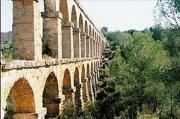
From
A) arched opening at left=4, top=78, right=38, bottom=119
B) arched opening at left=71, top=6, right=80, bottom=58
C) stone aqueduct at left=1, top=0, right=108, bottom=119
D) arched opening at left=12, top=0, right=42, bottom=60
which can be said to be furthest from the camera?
arched opening at left=71, top=6, right=80, bottom=58

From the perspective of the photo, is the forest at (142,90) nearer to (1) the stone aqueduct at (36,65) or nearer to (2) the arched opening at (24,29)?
(1) the stone aqueduct at (36,65)

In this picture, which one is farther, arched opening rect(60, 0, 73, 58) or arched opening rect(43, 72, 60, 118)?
arched opening rect(60, 0, 73, 58)

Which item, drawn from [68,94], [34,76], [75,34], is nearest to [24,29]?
[34,76]

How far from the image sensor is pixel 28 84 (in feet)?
36.0

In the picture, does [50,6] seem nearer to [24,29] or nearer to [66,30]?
[66,30]

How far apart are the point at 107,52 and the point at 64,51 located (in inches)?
1668

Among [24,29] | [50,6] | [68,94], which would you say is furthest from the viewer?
[68,94]

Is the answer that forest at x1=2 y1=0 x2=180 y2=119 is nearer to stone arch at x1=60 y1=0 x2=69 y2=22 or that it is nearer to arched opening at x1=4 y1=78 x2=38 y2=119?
stone arch at x1=60 y1=0 x2=69 y2=22

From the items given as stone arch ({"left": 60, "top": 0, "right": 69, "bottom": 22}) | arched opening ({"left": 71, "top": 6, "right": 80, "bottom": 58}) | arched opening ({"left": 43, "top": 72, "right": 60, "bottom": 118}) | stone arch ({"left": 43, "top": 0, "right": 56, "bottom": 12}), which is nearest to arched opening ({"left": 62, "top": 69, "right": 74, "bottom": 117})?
arched opening ({"left": 43, "top": 72, "right": 60, "bottom": 118})

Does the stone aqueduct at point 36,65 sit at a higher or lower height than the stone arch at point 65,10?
lower

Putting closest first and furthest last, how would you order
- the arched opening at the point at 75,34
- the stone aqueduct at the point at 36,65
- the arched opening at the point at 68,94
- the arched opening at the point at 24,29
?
the stone aqueduct at the point at 36,65, the arched opening at the point at 24,29, the arched opening at the point at 68,94, the arched opening at the point at 75,34

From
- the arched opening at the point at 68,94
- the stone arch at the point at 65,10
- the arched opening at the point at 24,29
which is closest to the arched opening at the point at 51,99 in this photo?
the arched opening at the point at 68,94

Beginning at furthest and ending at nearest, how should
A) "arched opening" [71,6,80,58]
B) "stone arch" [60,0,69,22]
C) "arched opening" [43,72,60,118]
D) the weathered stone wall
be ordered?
"arched opening" [71,6,80,58], "stone arch" [60,0,69,22], "arched opening" [43,72,60,118], the weathered stone wall

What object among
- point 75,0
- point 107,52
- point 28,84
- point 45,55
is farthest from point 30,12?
point 107,52
